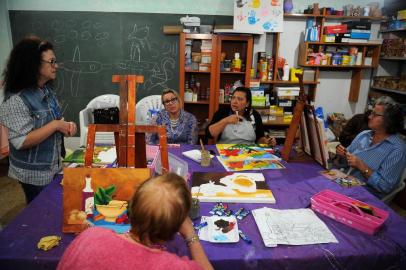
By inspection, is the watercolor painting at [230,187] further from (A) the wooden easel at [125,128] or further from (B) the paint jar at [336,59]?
(B) the paint jar at [336,59]

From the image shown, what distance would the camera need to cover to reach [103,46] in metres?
3.86

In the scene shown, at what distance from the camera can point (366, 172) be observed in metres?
2.03

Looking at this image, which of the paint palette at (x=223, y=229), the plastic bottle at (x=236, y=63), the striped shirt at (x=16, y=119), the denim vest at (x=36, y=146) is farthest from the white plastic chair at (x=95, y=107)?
the paint palette at (x=223, y=229)

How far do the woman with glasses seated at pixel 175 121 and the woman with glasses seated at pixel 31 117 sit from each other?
1020mm

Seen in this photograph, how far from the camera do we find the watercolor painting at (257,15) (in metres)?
3.60

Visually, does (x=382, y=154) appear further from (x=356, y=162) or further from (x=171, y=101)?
(x=171, y=101)

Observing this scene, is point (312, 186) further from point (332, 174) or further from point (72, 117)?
point (72, 117)

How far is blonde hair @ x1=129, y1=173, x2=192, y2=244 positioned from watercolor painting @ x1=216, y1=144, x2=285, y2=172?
1.14m

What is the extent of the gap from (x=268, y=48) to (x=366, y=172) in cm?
245

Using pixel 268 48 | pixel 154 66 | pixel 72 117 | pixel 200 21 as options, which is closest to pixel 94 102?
pixel 72 117

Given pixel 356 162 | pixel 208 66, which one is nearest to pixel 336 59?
pixel 208 66

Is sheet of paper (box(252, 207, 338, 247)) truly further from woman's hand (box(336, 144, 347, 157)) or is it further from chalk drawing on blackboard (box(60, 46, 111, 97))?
chalk drawing on blackboard (box(60, 46, 111, 97))

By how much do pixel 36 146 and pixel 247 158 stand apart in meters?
1.40

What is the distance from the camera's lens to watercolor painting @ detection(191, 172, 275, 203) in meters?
1.61
